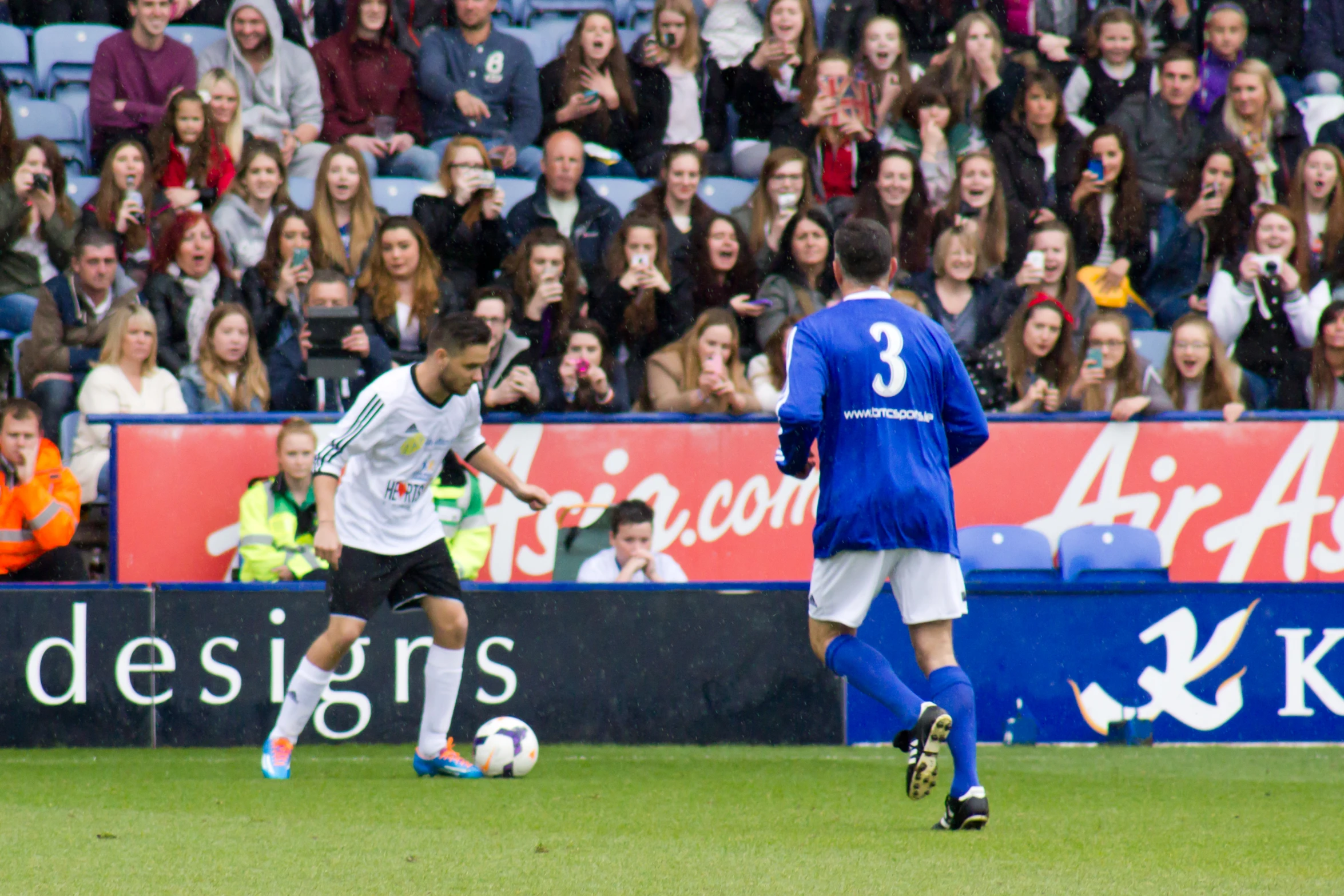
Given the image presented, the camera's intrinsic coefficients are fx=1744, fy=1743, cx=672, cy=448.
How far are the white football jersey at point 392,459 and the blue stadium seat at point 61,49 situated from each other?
6.42 meters

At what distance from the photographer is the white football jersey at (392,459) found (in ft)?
21.0

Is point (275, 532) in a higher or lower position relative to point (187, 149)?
lower

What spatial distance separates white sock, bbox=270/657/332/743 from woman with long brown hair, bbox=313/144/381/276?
3545mm

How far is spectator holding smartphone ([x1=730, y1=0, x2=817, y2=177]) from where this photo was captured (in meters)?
11.3

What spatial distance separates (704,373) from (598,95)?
9.71 feet

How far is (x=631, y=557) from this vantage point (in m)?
8.35

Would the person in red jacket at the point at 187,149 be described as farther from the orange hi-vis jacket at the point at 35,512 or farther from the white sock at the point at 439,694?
the white sock at the point at 439,694

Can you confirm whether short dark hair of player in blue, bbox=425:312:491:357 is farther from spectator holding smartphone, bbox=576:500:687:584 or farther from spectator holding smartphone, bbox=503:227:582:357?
spectator holding smartphone, bbox=503:227:582:357

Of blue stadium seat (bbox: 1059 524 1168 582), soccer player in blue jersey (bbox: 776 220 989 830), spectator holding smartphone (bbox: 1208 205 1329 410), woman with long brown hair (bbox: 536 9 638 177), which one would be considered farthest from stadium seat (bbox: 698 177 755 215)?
soccer player in blue jersey (bbox: 776 220 989 830)

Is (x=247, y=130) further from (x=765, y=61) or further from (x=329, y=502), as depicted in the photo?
(x=329, y=502)

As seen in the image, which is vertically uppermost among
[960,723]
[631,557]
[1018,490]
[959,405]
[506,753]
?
[959,405]

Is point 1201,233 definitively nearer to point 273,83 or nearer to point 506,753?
point 273,83

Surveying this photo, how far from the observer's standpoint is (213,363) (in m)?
8.98

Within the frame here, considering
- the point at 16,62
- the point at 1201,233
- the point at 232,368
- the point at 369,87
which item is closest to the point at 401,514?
the point at 232,368
